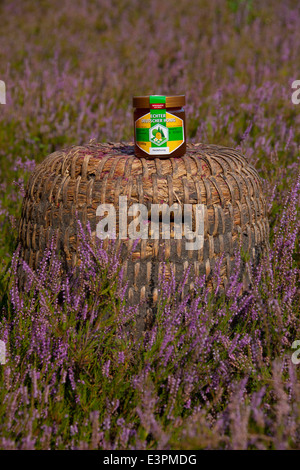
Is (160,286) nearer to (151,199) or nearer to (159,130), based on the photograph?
(151,199)

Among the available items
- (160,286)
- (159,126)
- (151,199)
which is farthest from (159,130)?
(160,286)

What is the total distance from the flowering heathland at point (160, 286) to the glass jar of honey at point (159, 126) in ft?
1.98

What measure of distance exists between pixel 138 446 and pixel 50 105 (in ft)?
13.1

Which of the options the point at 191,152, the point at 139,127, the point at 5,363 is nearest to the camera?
the point at 5,363

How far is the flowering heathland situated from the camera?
80.1 inches

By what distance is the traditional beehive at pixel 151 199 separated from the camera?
2510 mm

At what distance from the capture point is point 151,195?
2.49 m

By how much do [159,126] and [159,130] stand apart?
2cm

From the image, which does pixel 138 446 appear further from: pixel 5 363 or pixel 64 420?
pixel 5 363

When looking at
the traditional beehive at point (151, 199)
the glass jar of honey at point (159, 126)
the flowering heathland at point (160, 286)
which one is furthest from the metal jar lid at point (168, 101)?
the flowering heathland at point (160, 286)

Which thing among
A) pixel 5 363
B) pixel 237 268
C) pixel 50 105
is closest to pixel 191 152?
pixel 237 268

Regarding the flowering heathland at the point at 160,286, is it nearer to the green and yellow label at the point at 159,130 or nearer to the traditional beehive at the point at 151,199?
the traditional beehive at the point at 151,199

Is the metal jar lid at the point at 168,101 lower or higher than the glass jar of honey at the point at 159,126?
higher

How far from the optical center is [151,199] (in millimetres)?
2494
